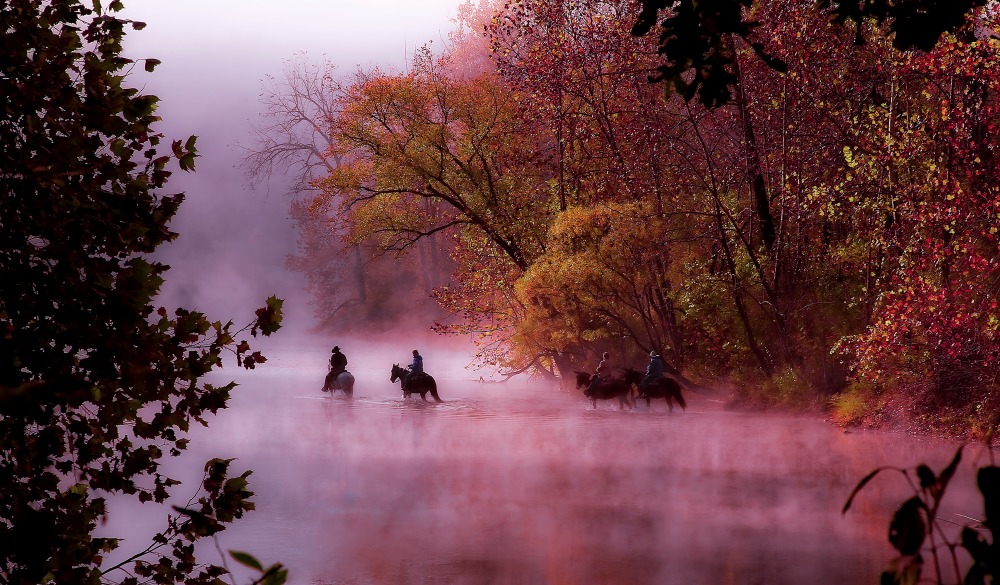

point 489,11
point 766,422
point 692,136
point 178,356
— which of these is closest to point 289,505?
point 178,356

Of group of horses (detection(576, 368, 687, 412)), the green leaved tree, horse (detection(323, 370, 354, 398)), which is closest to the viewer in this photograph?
the green leaved tree

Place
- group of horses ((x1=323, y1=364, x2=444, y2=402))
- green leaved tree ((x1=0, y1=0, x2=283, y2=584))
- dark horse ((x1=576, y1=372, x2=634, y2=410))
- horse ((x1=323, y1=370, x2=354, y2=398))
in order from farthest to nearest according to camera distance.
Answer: horse ((x1=323, y1=370, x2=354, y2=398)), group of horses ((x1=323, y1=364, x2=444, y2=402)), dark horse ((x1=576, y1=372, x2=634, y2=410)), green leaved tree ((x1=0, y1=0, x2=283, y2=584))

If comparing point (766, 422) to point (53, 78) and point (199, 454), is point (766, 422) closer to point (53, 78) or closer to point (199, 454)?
point (199, 454)

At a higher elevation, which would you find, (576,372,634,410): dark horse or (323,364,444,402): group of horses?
(323,364,444,402): group of horses

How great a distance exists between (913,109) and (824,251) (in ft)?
15.0

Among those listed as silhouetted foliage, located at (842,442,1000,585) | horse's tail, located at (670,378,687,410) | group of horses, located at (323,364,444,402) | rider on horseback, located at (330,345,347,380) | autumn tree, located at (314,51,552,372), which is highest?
autumn tree, located at (314,51,552,372)

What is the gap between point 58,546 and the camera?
5.92m

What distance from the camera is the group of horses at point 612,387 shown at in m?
27.4

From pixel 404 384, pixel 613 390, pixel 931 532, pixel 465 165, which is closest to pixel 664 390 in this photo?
pixel 613 390

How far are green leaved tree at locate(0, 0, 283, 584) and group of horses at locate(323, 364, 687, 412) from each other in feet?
70.5

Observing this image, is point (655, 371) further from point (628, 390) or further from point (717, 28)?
point (717, 28)

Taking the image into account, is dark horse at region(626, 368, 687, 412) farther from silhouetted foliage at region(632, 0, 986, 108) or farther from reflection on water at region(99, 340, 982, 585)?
silhouetted foliage at region(632, 0, 986, 108)

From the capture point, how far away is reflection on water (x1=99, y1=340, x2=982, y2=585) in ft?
37.1

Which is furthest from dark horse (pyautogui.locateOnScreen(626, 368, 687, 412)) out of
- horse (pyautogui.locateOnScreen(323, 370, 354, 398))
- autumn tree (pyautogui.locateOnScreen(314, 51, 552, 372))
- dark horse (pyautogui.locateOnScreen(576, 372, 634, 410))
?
horse (pyautogui.locateOnScreen(323, 370, 354, 398))
